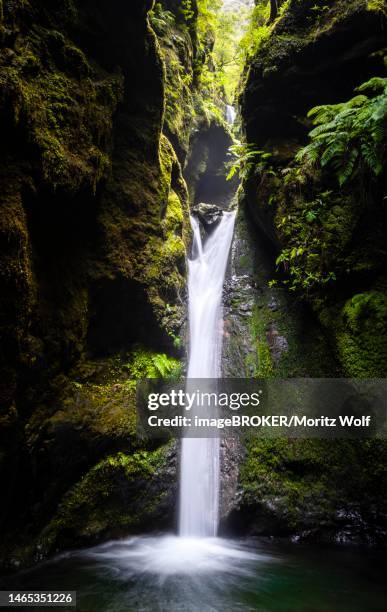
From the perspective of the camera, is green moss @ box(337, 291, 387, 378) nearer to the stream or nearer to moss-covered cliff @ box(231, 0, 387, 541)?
moss-covered cliff @ box(231, 0, 387, 541)

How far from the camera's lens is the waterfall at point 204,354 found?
562 cm

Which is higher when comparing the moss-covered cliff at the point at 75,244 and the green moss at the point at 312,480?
the moss-covered cliff at the point at 75,244

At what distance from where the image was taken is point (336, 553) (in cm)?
460

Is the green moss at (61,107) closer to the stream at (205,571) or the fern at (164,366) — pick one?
the fern at (164,366)

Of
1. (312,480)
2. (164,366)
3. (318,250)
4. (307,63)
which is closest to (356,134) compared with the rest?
(318,250)

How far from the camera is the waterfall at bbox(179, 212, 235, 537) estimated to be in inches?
221

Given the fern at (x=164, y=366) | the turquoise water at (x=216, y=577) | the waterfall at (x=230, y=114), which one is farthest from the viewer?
the waterfall at (x=230, y=114)

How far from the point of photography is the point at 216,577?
158 inches

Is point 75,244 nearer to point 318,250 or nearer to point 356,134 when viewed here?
point 318,250

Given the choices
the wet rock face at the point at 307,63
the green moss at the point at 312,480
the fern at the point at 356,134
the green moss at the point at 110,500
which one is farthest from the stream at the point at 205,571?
the wet rock face at the point at 307,63

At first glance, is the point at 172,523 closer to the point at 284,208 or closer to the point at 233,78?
the point at 284,208

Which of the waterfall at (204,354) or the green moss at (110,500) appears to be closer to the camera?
the green moss at (110,500)

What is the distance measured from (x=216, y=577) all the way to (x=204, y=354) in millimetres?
4048

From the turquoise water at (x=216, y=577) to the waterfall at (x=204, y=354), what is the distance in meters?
0.58
